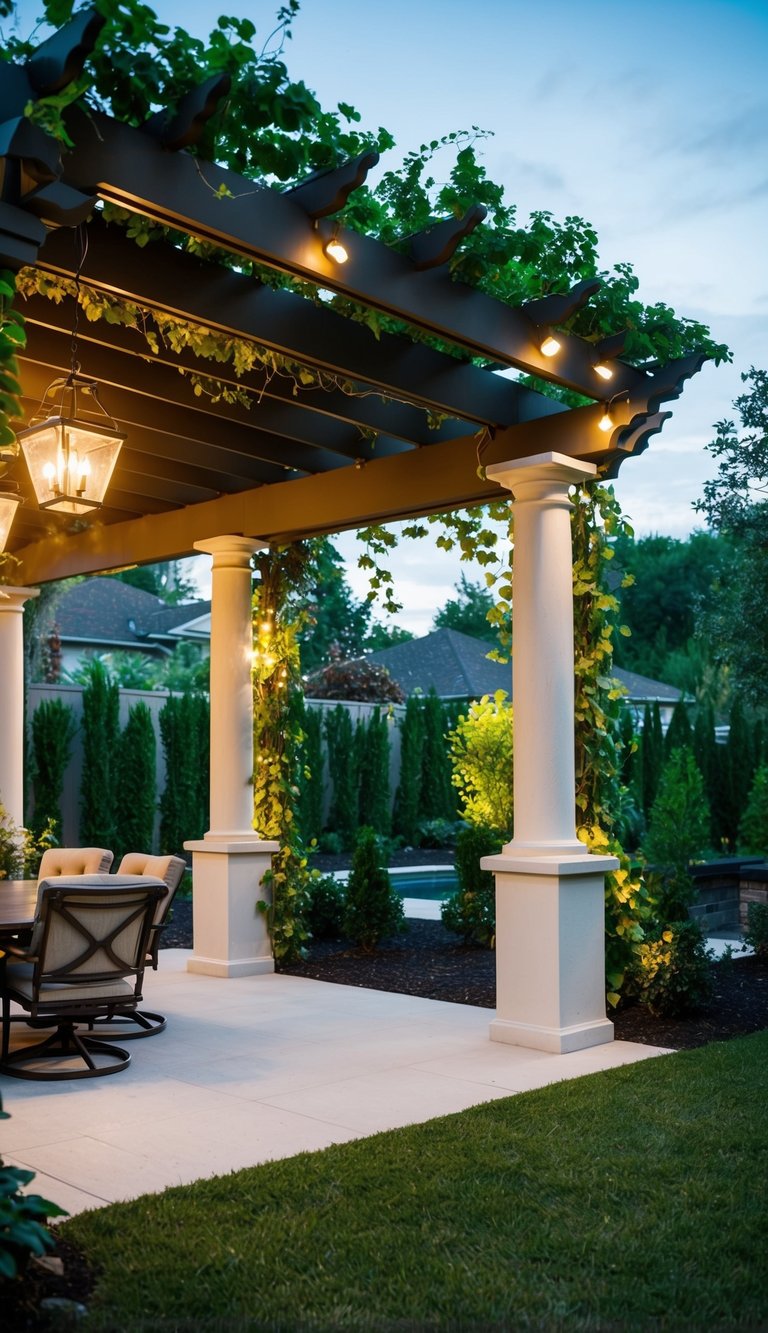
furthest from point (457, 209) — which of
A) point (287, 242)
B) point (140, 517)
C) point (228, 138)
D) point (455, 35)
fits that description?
point (140, 517)

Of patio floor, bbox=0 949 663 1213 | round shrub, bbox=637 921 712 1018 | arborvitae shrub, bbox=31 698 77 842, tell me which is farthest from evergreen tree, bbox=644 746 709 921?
arborvitae shrub, bbox=31 698 77 842

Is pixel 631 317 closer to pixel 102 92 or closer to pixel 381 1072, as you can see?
pixel 102 92

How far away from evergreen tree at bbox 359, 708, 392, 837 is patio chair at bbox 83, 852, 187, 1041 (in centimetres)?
1163

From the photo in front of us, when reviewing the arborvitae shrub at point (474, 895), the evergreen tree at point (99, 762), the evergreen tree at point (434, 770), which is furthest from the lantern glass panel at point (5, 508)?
the evergreen tree at point (434, 770)

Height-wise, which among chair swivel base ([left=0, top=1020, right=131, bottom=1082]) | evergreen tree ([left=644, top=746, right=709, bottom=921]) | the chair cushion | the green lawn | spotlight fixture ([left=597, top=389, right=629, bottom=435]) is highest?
spotlight fixture ([left=597, top=389, right=629, bottom=435])

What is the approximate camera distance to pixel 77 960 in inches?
213

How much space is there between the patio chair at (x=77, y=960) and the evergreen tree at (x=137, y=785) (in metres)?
8.75

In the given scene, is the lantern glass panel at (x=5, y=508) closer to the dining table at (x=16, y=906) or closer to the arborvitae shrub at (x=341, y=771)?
the dining table at (x=16, y=906)

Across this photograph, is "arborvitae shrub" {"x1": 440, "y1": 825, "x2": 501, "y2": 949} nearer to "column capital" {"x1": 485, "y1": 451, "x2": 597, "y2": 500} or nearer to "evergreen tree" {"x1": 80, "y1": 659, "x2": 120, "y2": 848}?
"column capital" {"x1": 485, "y1": 451, "x2": 597, "y2": 500}

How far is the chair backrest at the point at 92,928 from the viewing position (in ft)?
17.3

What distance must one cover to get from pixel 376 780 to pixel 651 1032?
40.7ft

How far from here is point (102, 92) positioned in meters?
3.72

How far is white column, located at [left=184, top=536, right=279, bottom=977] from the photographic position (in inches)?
332

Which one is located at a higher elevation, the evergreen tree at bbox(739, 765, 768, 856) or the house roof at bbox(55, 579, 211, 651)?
the house roof at bbox(55, 579, 211, 651)
